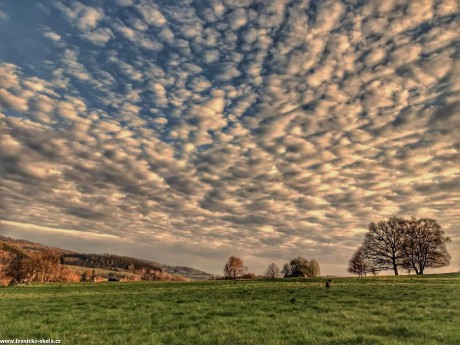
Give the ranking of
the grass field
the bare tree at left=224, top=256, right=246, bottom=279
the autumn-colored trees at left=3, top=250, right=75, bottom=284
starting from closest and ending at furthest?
the grass field → the autumn-colored trees at left=3, top=250, right=75, bottom=284 → the bare tree at left=224, top=256, right=246, bottom=279

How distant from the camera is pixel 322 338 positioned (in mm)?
12570

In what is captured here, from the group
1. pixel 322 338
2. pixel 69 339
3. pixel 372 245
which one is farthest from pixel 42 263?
pixel 322 338

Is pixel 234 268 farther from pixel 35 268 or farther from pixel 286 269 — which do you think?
pixel 35 268

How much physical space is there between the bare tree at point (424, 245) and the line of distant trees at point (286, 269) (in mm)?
26522

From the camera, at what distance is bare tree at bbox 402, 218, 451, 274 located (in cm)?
7839

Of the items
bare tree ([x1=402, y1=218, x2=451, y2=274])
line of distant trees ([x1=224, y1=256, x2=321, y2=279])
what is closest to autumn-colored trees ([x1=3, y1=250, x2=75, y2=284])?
line of distant trees ([x1=224, y1=256, x2=321, y2=279])

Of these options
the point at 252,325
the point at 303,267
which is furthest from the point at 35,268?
the point at 252,325

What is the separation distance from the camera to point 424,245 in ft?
262

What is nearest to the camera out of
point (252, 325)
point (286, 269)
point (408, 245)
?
point (252, 325)

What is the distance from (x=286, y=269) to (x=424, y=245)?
45816mm

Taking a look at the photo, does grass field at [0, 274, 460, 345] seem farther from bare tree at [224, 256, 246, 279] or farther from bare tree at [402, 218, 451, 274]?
bare tree at [224, 256, 246, 279]

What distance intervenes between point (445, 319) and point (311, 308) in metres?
7.39

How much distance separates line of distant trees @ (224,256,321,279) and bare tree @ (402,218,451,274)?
26522 millimetres

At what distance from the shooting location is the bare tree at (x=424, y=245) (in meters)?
78.4
